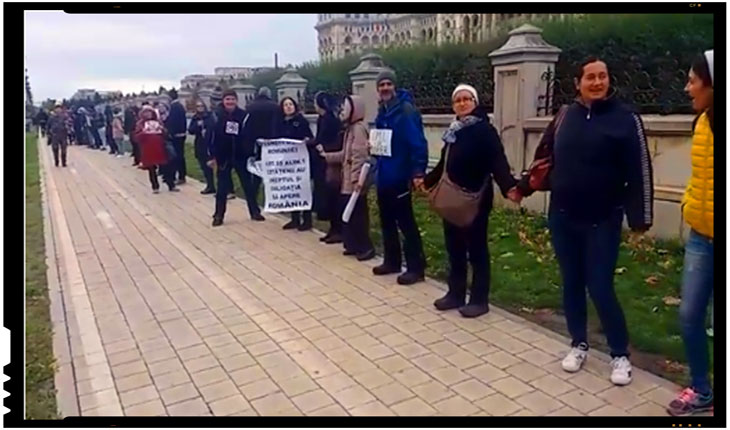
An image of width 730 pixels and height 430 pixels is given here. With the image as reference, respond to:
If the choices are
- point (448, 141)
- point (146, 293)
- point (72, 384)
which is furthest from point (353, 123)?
point (72, 384)

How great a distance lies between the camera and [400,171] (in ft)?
17.7

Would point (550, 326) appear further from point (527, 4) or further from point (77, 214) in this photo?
point (77, 214)

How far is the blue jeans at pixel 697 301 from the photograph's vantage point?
3006 mm

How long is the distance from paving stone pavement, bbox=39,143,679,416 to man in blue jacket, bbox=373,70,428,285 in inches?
13.8

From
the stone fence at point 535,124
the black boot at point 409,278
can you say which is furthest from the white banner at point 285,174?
the black boot at point 409,278

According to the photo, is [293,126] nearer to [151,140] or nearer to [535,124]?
[535,124]

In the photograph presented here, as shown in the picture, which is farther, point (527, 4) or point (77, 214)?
point (77, 214)

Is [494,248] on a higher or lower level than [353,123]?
lower

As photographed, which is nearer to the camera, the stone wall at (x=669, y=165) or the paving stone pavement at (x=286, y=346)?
the paving stone pavement at (x=286, y=346)

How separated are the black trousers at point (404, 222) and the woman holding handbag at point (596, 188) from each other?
187cm

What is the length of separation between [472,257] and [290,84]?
9.30m

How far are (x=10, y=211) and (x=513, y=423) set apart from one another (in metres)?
2.42

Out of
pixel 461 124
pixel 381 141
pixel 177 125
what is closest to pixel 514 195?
pixel 461 124

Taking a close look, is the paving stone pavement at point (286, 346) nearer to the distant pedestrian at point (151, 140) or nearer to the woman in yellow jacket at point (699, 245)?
the woman in yellow jacket at point (699, 245)
